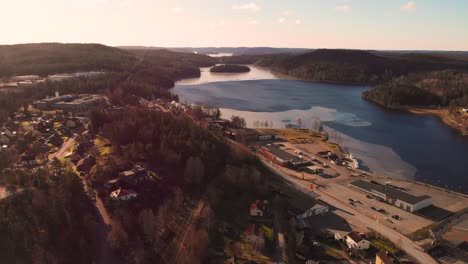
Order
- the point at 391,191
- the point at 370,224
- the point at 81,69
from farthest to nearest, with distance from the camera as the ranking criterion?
1. the point at 81,69
2. the point at 391,191
3. the point at 370,224

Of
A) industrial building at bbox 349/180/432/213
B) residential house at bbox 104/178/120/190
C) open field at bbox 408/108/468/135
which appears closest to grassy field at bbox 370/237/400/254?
industrial building at bbox 349/180/432/213

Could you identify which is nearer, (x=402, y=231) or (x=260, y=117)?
(x=402, y=231)

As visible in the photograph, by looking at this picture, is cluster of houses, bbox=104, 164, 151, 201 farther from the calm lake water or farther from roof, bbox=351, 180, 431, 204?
the calm lake water

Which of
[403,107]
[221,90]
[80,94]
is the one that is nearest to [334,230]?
[80,94]

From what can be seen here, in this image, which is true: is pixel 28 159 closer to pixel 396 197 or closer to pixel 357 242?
pixel 357 242

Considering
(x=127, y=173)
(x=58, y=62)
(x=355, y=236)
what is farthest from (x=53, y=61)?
(x=355, y=236)

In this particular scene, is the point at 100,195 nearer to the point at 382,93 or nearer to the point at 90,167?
the point at 90,167
